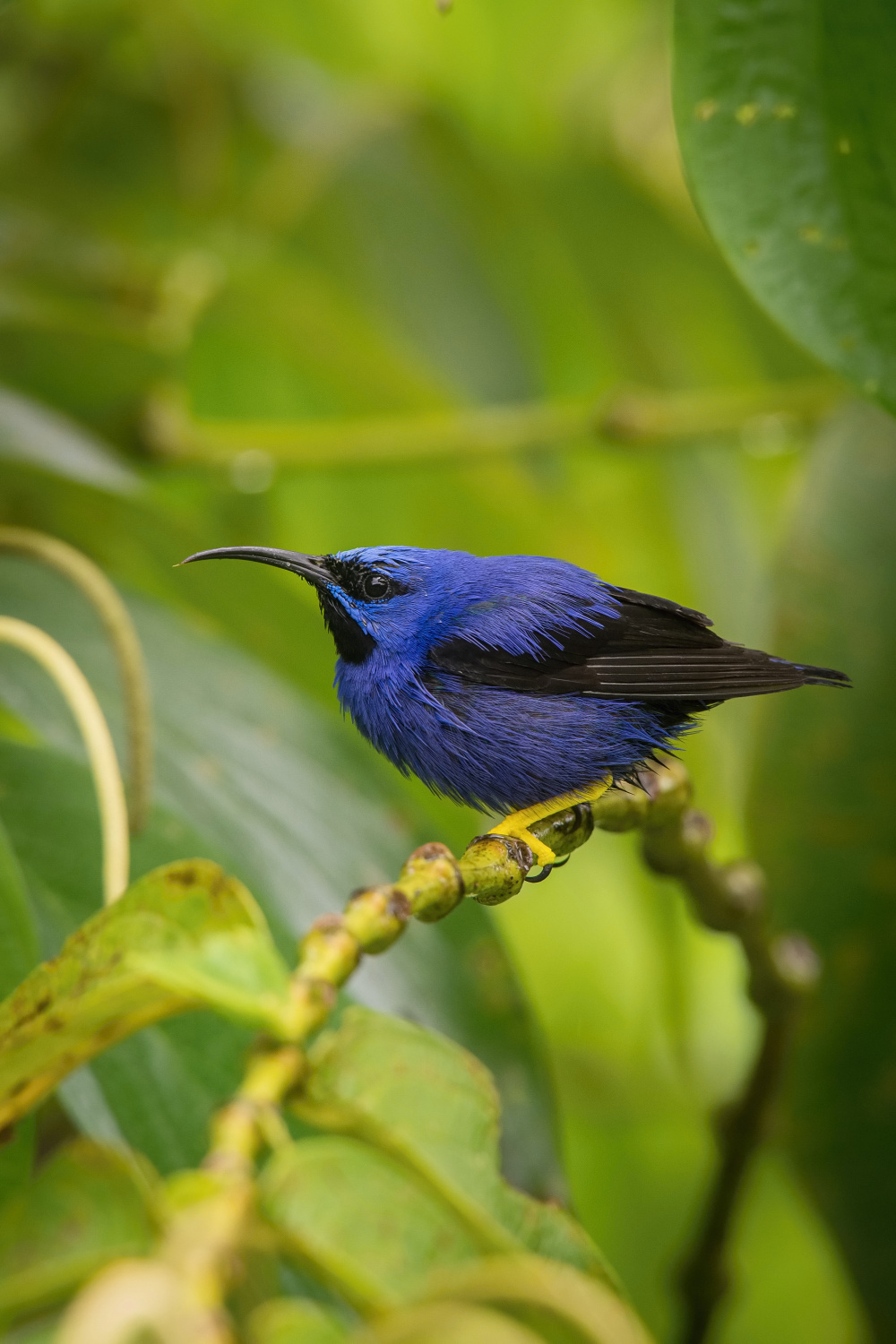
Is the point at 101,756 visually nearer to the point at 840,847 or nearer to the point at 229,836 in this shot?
the point at 229,836

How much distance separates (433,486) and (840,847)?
5.50 ft

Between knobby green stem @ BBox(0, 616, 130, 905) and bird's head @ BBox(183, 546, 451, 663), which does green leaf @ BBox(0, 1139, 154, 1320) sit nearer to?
knobby green stem @ BBox(0, 616, 130, 905)

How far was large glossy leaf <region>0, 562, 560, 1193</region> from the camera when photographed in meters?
1.57

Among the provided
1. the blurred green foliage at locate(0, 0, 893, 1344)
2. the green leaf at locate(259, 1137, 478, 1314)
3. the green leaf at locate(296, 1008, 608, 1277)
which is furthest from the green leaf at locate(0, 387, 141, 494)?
the green leaf at locate(259, 1137, 478, 1314)

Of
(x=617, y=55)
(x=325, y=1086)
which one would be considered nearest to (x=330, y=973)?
(x=325, y=1086)

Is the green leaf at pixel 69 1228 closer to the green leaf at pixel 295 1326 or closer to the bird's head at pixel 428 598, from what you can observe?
the green leaf at pixel 295 1326

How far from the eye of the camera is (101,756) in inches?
60.6

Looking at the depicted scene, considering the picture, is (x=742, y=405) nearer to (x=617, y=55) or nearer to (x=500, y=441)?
(x=500, y=441)

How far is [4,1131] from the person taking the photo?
47.1 inches

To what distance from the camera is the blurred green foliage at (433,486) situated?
7.09 feet

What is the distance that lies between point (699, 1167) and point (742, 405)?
88.5 inches

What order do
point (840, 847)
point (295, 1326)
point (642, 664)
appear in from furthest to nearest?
1. point (840, 847)
2. point (642, 664)
3. point (295, 1326)

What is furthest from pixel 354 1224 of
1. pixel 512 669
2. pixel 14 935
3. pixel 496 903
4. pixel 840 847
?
pixel 840 847

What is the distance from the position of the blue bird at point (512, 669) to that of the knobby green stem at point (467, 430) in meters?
1.34
